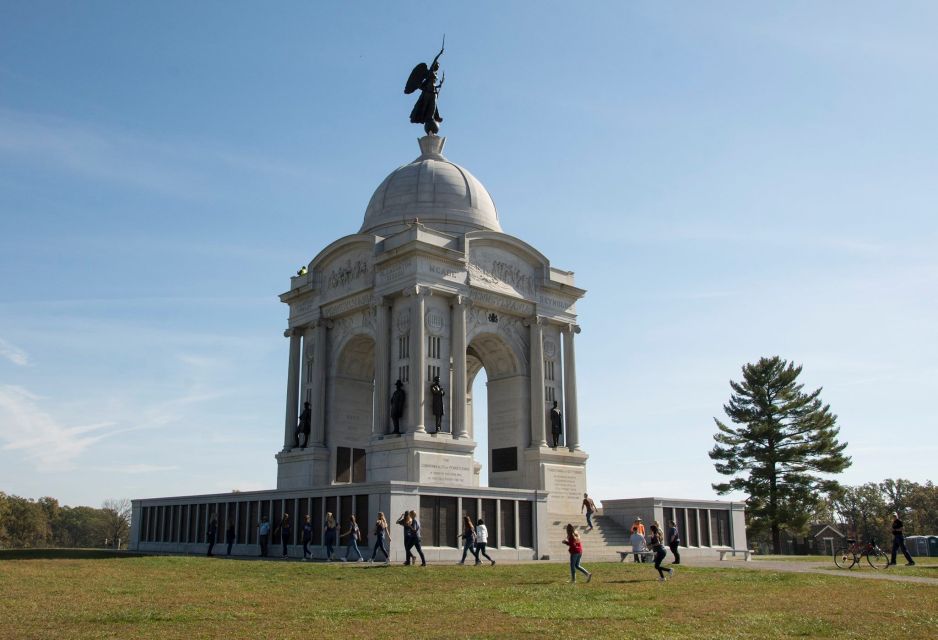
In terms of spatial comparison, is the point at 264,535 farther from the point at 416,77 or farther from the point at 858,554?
the point at 416,77

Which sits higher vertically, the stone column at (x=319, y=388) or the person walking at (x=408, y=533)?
the stone column at (x=319, y=388)

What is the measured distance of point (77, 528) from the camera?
10994cm

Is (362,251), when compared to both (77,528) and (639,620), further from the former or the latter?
(77,528)

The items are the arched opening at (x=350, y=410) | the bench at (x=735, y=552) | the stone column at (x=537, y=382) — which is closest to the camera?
the bench at (x=735, y=552)

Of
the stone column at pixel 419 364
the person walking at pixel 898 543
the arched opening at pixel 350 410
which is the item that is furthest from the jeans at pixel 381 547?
the person walking at pixel 898 543

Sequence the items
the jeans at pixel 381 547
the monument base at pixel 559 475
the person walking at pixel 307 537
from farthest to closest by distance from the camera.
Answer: the monument base at pixel 559 475, the person walking at pixel 307 537, the jeans at pixel 381 547

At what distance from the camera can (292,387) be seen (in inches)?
1711

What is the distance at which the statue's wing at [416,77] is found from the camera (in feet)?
160

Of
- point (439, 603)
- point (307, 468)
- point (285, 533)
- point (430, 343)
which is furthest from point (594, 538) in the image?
point (439, 603)

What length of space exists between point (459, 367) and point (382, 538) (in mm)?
13214

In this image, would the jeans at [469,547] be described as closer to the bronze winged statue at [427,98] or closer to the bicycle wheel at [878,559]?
the bicycle wheel at [878,559]

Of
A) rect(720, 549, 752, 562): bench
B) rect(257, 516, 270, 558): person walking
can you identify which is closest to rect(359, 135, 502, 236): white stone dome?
rect(257, 516, 270, 558): person walking

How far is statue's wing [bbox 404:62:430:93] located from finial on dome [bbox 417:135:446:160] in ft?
11.2

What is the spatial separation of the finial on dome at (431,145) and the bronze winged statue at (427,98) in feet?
2.06
